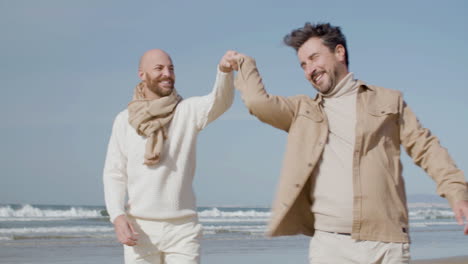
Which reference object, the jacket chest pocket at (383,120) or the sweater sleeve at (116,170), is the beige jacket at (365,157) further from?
the sweater sleeve at (116,170)

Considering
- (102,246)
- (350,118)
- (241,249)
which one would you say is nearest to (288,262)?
(241,249)

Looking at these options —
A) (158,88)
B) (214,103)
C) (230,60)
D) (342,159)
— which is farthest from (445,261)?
(230,60)

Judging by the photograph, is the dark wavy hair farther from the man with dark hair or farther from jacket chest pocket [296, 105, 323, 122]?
jacket chest pocket [296, 105, 323, 122]

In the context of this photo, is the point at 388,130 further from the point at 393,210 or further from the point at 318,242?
the point at 318,242

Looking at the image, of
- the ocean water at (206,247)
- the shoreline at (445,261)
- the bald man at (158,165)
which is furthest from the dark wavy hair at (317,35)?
the shoreline at (445,261)

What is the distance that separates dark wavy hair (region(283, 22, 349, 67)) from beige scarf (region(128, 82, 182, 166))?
0.93m

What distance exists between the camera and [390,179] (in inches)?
122

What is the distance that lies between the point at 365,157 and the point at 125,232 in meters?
1.44

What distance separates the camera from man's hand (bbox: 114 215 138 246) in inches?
144

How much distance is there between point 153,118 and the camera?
12.8 feet

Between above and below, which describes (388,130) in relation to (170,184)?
above

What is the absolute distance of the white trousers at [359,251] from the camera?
304cm

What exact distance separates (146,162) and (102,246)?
30.2 ft

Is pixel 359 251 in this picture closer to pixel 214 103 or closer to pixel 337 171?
pixel 337 171
